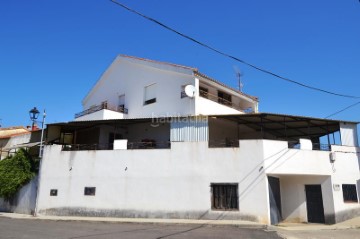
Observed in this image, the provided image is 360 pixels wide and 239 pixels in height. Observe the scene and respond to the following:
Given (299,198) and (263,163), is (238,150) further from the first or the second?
(299,198)

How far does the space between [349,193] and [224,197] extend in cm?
837

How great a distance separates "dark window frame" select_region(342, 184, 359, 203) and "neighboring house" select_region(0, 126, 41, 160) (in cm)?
2120

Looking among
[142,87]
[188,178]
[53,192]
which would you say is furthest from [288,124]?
[53,192]

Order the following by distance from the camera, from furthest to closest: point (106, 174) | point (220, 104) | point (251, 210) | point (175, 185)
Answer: point (220, 104) < point (106, 174) < point (175, 185) < point (251, 210)

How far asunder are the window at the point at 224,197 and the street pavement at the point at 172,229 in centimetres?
97

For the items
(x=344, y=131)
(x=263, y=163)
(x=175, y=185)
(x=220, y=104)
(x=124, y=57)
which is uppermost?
(x=124, y=57)

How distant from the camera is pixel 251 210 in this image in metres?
17.6

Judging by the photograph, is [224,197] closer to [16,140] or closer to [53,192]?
[53,192]

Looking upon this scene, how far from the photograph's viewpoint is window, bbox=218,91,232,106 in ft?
85.8

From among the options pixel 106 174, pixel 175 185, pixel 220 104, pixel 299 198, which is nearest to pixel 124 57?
pixel 220 104

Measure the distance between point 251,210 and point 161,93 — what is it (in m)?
11.3

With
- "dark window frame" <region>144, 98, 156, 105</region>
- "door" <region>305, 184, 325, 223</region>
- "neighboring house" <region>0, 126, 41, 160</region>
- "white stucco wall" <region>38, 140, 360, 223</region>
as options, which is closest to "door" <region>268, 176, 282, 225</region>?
"white stucco wall" <region>38, 140, 360, 223</region>

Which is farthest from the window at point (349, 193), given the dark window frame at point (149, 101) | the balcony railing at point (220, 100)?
the dark window frame at point (149, 101)

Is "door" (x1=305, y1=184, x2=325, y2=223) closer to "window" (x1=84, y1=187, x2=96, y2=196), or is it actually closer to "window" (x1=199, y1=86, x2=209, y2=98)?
"window" (x1=199, y1=86, x2=209, y2=98)
